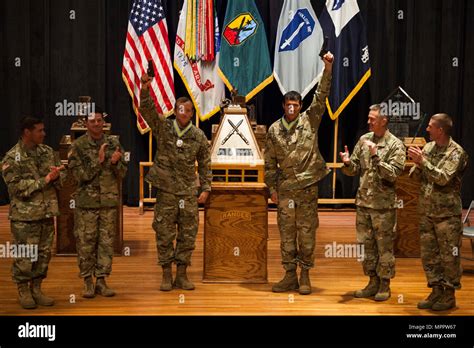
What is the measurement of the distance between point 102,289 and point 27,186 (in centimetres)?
109

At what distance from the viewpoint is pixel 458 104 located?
1077 cm

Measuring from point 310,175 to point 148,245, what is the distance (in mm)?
2496

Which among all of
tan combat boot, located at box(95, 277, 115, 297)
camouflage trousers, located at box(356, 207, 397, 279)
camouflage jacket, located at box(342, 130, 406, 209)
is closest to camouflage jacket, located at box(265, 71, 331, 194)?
camouflage jacket, located at box(342, 130, 406, 209)

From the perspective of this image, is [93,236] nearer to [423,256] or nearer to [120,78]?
[423,256]

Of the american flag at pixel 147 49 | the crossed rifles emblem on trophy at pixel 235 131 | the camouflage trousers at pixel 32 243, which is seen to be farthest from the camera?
the american flag at pixel 147 49

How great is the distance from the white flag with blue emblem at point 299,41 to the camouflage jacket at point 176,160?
3.96m

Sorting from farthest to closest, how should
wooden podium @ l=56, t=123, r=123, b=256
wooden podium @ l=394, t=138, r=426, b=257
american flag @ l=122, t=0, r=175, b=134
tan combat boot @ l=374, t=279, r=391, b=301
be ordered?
american flag @ l=122, t=0, r=175, b=134
wooden podium @ l=394, t=138, r=426, b=257
wooden podium @ l=56, t=123, r=123, b=256
tan combat boot @ l=374, t=279, r=391, b=301

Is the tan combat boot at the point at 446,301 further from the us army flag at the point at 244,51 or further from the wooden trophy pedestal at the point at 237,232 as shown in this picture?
the us army flag at the point at 244,51

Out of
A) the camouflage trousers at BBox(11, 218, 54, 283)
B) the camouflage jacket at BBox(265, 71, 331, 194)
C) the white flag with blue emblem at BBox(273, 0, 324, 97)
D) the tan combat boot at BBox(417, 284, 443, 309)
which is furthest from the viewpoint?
the white flag with blue emblem at BBox(273, 0, 324, 97)

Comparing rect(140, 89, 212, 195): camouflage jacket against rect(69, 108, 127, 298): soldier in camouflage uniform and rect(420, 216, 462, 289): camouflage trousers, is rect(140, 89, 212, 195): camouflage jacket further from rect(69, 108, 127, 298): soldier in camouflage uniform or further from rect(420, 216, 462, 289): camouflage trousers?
rect(420, 216, 462, 289): camouflage trousers

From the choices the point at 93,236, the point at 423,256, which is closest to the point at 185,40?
the point at 93,236

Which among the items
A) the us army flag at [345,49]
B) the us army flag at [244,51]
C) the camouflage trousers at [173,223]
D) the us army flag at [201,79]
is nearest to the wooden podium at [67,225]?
the camouflage trousers at [173,223]

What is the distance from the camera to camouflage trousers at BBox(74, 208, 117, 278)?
6.48 metres

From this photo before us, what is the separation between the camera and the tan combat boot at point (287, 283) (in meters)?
6.82
